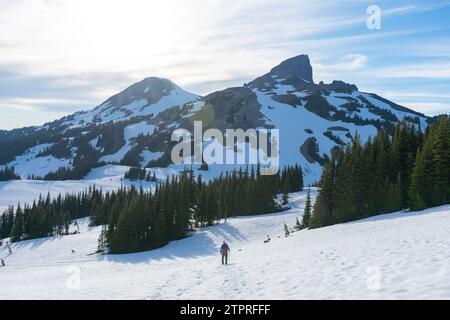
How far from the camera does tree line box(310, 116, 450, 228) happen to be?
43.0m

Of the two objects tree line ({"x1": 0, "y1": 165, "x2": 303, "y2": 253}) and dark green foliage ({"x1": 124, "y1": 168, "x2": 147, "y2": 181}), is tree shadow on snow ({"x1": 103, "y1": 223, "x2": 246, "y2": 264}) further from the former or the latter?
dark green foliage ({"x1": 124, "y1": 168, "x2": 147, "y2": 181})

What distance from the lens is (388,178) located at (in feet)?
159

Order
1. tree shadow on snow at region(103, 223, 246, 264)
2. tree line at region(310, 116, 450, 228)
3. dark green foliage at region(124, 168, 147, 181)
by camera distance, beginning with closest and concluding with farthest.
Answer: tree line at region(310, 116, 450, 228) < tree shadow on snow at region(103, 223, 246, 264) < dark green foliage at region(124, 168, 147, 181)

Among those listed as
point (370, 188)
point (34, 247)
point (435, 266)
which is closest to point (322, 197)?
point (370, 188)

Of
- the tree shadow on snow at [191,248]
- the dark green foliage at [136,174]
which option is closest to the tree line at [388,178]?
the tree shadow on snow at [191,248]

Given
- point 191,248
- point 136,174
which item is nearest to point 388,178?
point 191,248

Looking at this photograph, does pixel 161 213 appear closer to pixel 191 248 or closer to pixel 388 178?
pixel 191 248

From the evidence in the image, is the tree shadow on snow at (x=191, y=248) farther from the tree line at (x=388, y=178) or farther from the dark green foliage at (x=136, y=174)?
the dark green foliage at (x=136, y=174)

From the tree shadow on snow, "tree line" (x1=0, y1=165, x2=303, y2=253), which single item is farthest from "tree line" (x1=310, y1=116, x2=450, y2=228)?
"tree line" (x1=0, y1=165, x2=303, y2=253)

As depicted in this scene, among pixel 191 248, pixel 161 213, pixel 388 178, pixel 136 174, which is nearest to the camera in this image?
pixel 388 178

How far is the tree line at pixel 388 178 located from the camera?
43.0m

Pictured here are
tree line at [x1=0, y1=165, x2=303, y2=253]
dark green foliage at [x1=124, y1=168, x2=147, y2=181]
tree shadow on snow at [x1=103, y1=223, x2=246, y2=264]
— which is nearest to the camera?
tree shadow on snow at [x1=103, y1=223, x2=246, y2=264]

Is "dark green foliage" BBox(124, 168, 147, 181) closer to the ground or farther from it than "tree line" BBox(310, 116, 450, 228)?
closer to the ground

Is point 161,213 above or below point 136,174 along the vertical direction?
below
